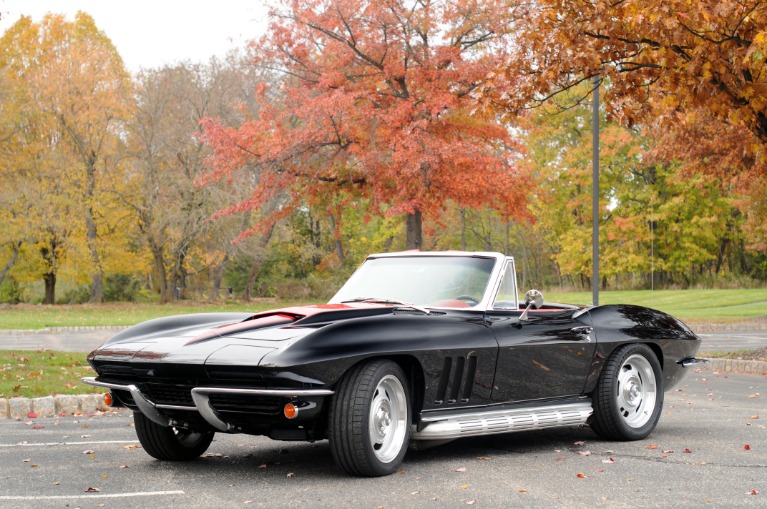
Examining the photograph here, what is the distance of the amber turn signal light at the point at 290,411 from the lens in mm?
5984

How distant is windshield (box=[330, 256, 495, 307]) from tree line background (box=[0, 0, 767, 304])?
531 centimetres

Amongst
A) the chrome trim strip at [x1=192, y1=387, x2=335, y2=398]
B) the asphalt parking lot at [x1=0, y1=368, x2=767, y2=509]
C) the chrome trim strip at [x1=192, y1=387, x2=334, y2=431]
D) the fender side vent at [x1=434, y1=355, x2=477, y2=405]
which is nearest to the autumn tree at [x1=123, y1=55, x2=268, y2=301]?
the asphalt parking lot at [x1=0, y1=368, x2=767, y2=509]

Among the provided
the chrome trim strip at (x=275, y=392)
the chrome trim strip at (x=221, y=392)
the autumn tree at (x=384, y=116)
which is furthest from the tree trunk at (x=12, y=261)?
the chrome trim strip at (x=275, y=392)

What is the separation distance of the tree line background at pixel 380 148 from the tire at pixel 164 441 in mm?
7607

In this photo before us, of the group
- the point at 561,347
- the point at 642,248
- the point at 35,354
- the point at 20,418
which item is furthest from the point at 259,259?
the point at 561,347

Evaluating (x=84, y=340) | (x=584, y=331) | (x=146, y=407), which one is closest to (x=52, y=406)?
(x=146, y=407)

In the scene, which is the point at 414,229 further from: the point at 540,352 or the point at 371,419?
the point at 371,419

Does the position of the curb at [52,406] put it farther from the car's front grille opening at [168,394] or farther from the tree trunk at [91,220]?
the tree trunk at [91,220]

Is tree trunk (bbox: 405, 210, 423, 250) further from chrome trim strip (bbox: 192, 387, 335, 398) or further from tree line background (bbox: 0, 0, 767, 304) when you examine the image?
chrome trim strip (bbox: 192, 387, 335, 398)

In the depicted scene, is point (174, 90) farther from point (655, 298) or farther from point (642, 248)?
point (642, 248)

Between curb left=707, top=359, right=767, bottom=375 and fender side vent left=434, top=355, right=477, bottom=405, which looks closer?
fender side vent left=434, top=355, right=477, bottom=405

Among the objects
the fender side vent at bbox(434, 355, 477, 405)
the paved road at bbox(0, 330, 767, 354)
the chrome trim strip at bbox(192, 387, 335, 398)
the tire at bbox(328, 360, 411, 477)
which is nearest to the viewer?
the chrome trim strip at bbox(192, 387, 335, 398)

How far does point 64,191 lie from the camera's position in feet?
149

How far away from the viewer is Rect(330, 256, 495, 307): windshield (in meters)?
7.80
